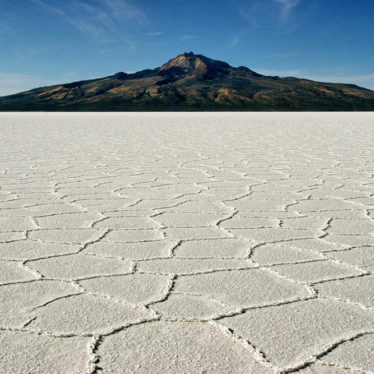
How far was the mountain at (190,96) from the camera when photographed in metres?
64.0

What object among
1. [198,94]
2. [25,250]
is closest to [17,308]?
[25,250]

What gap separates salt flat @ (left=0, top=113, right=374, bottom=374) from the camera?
1.12 meters

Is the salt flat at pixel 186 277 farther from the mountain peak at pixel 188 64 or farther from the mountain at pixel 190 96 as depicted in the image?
the mountain peak at pixel 188 64

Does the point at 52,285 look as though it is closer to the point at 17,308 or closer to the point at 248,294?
the point at 17,308

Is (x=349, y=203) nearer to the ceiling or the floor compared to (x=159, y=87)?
nearer to the ceiling

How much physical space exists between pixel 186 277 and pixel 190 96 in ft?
239

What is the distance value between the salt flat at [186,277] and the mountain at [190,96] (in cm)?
5403

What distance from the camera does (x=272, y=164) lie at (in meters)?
4.79

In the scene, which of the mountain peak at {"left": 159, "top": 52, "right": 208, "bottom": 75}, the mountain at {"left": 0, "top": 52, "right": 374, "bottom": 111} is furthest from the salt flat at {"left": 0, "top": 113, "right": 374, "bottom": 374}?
the mountain peak at {"left": 159, "top": 52, "right": 208, "bottom": 75}

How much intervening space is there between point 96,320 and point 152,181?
245 centimetres

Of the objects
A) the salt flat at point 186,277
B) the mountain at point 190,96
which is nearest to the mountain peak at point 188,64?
the mountain at point 190,96

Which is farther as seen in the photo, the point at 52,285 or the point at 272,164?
the point at 272,164

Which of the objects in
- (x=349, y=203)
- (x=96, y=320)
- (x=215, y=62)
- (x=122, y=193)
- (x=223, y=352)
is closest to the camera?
(x=223, y=352)

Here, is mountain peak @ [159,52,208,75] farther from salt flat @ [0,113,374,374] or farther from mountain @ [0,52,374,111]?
salt flat @ [0,113,374,374]
